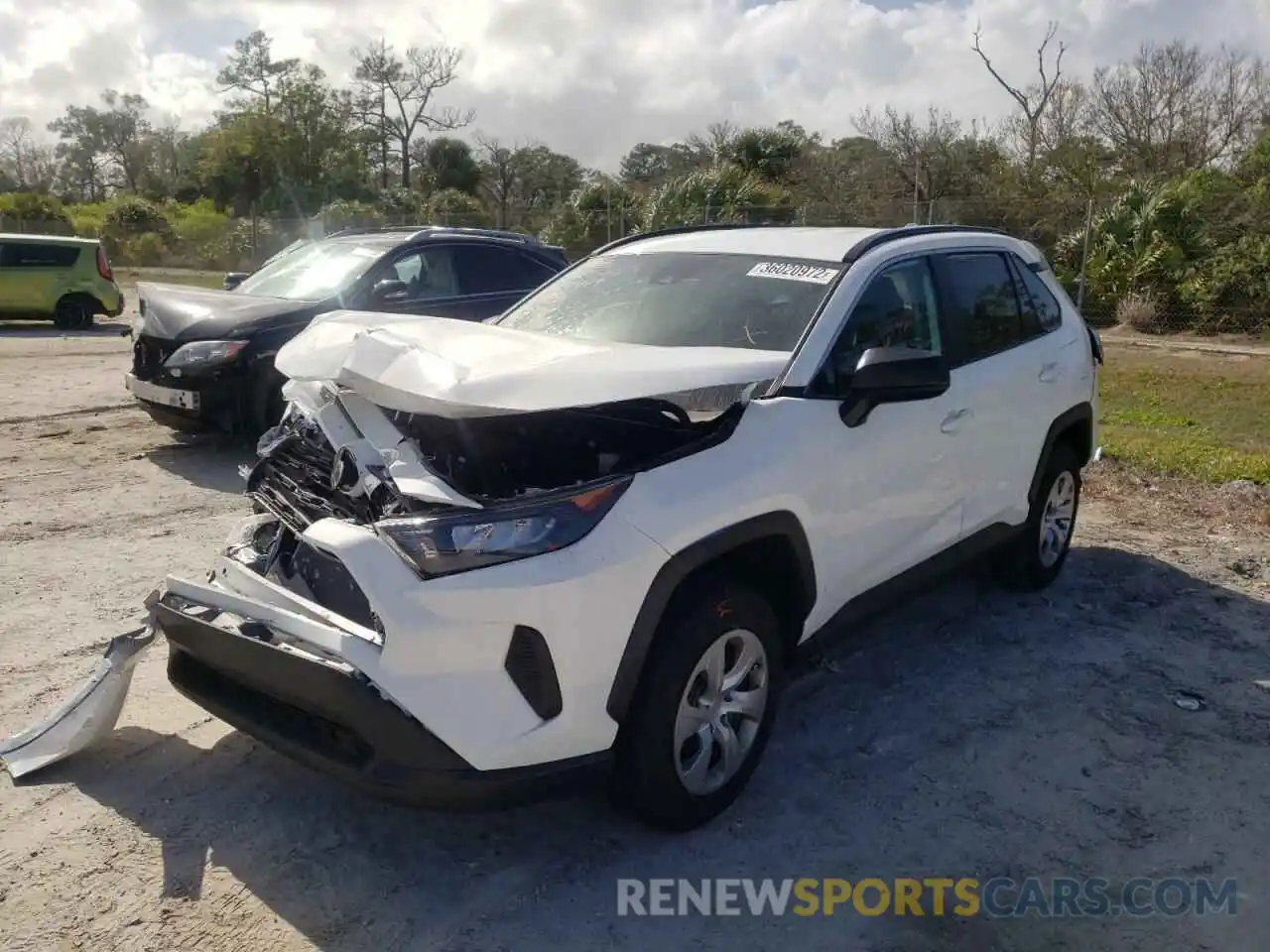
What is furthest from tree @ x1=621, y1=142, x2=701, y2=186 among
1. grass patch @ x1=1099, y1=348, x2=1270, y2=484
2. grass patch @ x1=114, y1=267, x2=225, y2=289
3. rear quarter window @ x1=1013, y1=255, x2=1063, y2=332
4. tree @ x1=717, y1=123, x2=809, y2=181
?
rear quarter window @ x1=1013, y1=255, x2=1063, y2=332

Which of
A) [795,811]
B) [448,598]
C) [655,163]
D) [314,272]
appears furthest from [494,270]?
[655,163]

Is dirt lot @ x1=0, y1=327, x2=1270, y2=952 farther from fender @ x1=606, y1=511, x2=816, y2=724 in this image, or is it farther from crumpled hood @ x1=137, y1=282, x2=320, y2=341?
crumpled hood @ x1=137, y1=282, x2=320, y2=341

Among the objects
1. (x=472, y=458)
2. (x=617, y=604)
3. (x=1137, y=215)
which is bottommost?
(x=617, y=604)

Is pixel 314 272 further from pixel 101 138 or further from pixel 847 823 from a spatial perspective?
pixel 101 138

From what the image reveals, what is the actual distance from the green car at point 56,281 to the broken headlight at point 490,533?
17913 mm

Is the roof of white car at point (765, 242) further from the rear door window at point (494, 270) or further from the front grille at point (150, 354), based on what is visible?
the front grille at point (150, 354)

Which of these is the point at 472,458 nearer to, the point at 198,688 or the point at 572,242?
the point at 198,688

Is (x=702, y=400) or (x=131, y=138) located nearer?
(x=702, y=400)

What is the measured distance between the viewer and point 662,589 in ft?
9.99

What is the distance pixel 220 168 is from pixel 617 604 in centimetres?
4489

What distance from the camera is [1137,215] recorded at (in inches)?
704

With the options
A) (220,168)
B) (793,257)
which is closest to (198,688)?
(793,257)

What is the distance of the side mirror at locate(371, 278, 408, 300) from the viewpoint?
8.53m

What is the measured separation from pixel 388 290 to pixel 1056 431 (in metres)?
5.30
